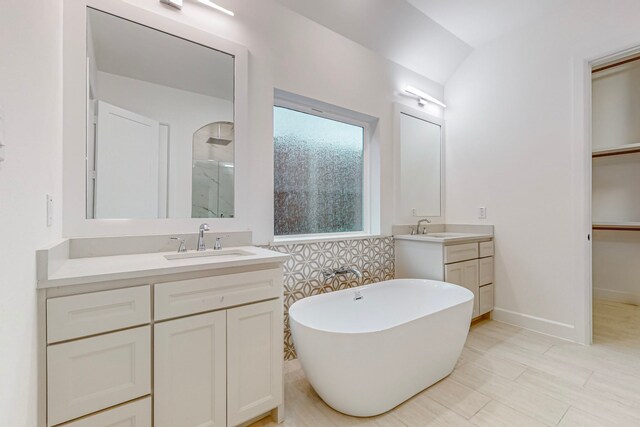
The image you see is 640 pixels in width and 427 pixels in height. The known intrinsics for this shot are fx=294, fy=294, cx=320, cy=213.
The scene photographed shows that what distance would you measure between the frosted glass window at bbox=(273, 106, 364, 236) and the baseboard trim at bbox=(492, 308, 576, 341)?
1.65m

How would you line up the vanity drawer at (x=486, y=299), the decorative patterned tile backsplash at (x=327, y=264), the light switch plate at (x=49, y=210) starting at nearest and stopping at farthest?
the light switch plate at (x=49, y=210), the decorative patterned tile backsplash at (x=327, y=264), the vanity drawer at (x=486, y=299)

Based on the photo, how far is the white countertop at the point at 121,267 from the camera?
3.42 ft

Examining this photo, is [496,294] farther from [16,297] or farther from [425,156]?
[16,297]

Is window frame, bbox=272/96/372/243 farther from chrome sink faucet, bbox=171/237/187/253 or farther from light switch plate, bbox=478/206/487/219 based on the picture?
light switch plate, bbox=478/206/487/219

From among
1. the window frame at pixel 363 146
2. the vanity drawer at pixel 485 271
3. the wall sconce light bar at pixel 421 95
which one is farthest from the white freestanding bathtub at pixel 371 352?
the wall sconce light bar at pixel 421 95

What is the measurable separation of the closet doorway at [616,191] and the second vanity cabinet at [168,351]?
132 inches

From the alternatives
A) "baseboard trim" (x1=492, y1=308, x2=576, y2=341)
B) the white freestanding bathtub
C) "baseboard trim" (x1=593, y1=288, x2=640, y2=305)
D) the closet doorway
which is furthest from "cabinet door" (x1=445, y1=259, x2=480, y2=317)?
"baseboard trim" (x1=593, y1=288, x2=640, y2=305)

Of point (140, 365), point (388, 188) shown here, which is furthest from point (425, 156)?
point (140, 365)

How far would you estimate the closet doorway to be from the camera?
308cm

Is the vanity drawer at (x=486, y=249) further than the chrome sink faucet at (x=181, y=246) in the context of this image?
Yes

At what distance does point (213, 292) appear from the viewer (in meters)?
1.34

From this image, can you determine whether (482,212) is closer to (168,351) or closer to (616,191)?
(616,191)

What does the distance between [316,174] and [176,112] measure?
114 centimetres

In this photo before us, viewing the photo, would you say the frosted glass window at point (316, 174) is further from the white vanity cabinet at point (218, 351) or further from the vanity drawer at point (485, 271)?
the vanity drawer at point (485, 271)
